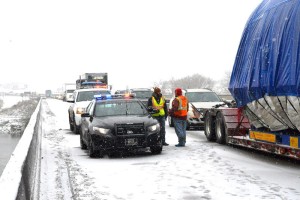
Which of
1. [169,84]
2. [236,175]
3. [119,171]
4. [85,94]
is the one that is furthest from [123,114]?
[169,84]

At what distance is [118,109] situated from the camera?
13.1m

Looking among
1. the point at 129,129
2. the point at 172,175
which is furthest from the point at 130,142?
the point at 172,175

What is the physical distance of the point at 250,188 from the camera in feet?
25.9

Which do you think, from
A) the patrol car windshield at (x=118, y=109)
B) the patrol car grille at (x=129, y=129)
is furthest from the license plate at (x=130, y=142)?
the patrol car windshield at (x=118, y=109)

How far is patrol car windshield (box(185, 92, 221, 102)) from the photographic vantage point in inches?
821

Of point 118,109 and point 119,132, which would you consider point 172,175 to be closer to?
point 119,132

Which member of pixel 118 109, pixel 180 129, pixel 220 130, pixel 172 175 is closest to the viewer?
pixel 172 175

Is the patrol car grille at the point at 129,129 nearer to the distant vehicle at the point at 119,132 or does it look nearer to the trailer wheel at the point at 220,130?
the distant vehicle at the point at 119,132

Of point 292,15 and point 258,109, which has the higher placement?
point 292,15

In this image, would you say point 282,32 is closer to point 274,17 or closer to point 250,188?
point 274,17

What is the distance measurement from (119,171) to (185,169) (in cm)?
135

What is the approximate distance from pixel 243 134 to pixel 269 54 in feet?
11.9

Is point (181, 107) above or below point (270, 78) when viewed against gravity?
below

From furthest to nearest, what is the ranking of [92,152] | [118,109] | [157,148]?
[118,109], [157,148], [92,152]
